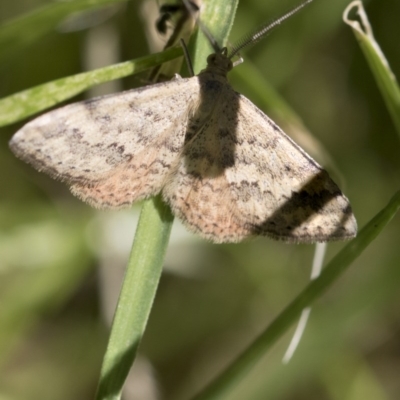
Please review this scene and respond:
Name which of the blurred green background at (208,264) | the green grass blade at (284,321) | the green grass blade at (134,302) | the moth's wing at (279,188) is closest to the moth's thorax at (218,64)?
the moth's wing at (279,188)

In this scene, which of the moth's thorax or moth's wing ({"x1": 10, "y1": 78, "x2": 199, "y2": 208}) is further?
the moth's thorax

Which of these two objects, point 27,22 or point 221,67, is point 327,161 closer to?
point 221,67

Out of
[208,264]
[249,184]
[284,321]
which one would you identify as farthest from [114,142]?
[208,264]

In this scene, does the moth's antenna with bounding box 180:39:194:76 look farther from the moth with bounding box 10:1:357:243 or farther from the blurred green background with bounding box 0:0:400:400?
the blurred green background with bounding box 0:0:400:400

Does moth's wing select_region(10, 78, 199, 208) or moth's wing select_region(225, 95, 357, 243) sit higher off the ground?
moth's wing select_region(10, 78, 199, 208)

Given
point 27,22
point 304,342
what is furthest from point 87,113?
point 304,342

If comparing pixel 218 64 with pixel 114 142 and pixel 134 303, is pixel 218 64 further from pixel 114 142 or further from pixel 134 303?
pixel 134 303

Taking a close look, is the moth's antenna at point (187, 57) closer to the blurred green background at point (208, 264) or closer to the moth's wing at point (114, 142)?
the moth's wing at point (114, 142)

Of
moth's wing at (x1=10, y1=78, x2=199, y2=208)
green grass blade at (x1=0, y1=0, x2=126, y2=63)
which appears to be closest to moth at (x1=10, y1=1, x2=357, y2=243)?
moth's wing at (x1=10, y1=78, x2=199, y2=208)
